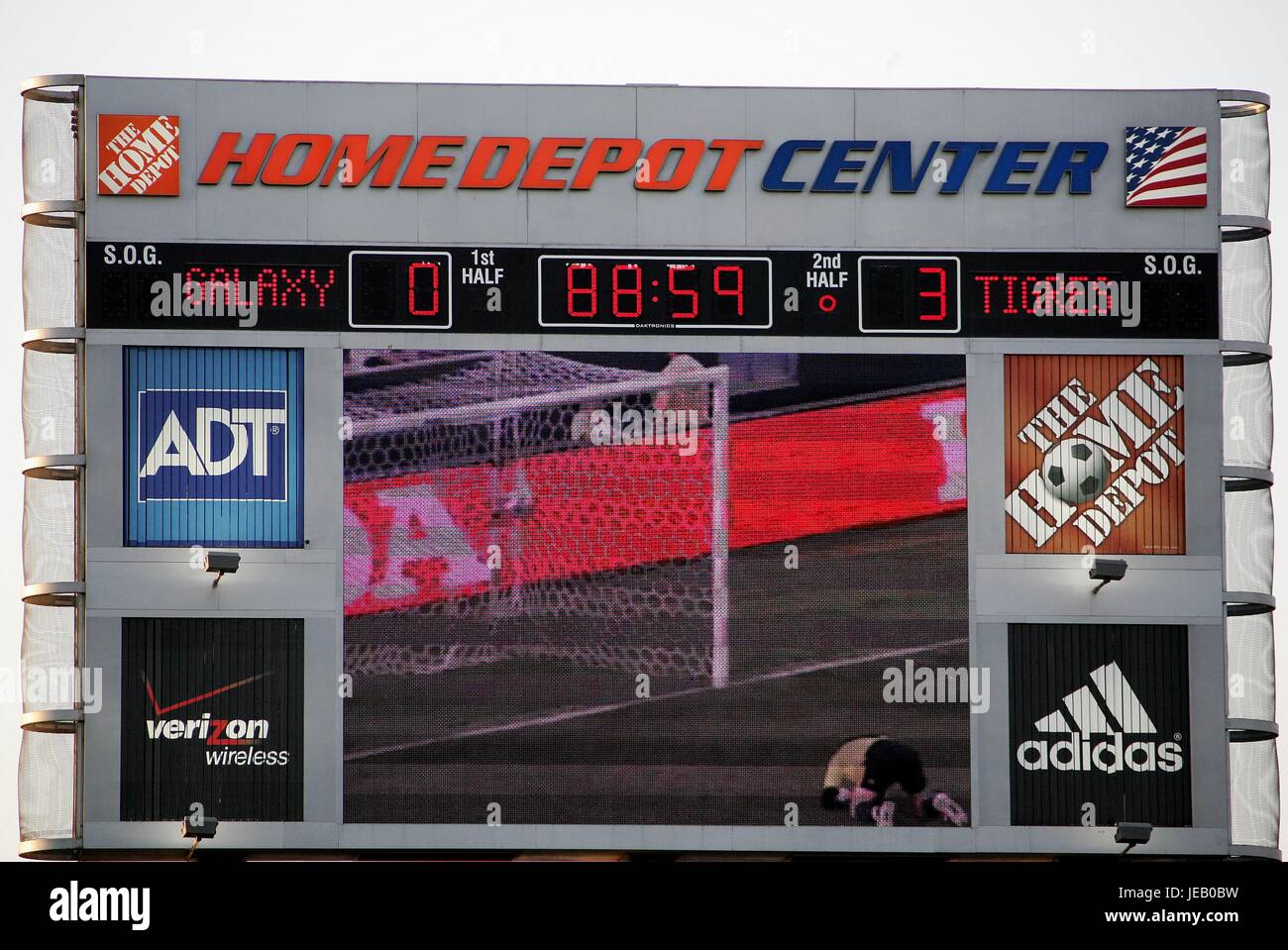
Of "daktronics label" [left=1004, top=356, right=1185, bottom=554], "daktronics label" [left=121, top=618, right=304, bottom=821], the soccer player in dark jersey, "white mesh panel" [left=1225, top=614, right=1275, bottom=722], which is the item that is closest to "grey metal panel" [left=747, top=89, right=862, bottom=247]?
"daktronics label" [left=1004, top=356, right=1185, bottom=554]

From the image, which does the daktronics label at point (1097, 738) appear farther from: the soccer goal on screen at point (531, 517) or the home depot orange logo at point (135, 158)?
the home depot orange logo at point (135, 158)

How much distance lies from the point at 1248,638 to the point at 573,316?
721cm

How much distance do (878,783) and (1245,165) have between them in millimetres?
7055

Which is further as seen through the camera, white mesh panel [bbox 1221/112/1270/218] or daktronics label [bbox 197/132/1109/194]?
white mesh panel [bbox 1221/112/1270/218]

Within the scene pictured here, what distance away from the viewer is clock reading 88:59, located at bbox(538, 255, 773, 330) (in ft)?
81.8

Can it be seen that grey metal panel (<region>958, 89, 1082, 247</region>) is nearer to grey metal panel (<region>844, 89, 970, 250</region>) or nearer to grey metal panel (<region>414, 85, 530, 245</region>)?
grey metal panel (<region>844, 89, 970, 250</region>)

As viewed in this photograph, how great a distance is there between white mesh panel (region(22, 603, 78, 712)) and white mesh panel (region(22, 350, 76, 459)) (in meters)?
1.53

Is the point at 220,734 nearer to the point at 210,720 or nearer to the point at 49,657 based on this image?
the point at 210,720

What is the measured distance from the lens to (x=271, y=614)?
2455 cm

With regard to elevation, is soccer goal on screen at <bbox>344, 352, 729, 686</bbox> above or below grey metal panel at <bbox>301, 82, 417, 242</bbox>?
below

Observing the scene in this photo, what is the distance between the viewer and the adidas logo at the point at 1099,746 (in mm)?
24609

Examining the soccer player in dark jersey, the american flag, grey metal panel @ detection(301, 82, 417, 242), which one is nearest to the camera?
the soccer player in dark jersey
